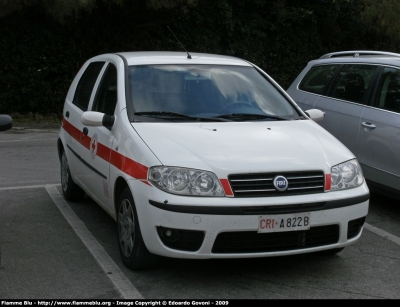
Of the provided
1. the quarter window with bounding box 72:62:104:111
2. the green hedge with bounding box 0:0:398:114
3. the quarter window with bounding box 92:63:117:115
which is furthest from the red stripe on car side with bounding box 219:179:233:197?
the green hedge with bounding box 0:0:398:114

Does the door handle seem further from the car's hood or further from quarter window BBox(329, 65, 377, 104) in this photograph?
the car's hood

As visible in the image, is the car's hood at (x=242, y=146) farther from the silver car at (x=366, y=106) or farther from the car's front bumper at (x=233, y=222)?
the silver car at (x=366, y=106)

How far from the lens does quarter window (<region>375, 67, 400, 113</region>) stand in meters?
7.16

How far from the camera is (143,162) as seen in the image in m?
4.93

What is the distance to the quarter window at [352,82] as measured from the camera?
764 centimetres

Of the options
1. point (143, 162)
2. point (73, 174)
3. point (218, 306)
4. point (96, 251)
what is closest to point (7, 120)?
point (143, 162)

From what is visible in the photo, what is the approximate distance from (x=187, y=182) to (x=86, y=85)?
2879 millimetres

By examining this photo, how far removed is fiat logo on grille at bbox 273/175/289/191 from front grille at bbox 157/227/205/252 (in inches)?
25.6

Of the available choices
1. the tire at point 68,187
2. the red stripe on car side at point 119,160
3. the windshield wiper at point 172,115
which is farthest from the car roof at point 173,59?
the tire at point 68,187

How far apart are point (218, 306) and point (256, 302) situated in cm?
27

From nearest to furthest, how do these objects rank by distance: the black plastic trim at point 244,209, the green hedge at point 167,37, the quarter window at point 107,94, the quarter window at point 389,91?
the black plastic trim at point 244,209
the quarter window at point 107,94
the quarter window at point 389,91
the green hedge at point 167,37

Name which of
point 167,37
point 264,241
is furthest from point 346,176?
point 167,37

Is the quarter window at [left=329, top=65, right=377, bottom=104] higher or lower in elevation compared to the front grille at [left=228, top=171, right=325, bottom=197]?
higher

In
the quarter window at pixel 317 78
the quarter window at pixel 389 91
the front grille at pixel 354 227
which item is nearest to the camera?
the front grille at pixel 354 227
